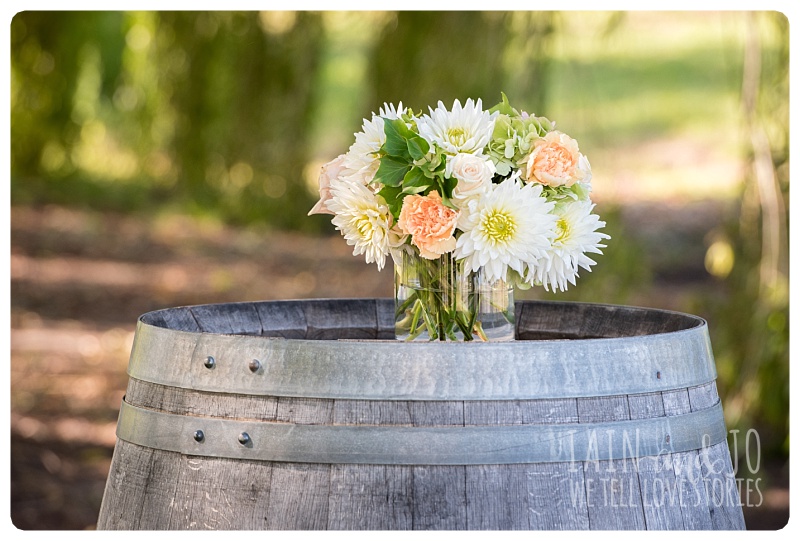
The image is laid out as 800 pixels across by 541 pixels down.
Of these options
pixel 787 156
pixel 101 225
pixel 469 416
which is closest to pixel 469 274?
pixel 469 416

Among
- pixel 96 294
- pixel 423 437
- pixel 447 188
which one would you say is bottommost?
pixel 423 437

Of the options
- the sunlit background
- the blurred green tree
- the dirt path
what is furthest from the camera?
the dirt path

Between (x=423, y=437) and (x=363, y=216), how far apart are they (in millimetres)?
323

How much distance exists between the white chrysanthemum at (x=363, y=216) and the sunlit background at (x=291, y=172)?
1493 mm

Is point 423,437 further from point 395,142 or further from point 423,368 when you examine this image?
point 395,142

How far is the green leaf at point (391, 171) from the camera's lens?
125 cm

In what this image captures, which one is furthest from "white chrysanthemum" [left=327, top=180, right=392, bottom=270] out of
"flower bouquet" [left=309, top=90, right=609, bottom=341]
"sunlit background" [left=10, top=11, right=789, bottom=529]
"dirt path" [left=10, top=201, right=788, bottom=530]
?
"dirt path" [left=10, top=201, right=788, bottom=530]

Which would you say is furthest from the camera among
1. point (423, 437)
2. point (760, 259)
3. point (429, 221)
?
point (760, 259)

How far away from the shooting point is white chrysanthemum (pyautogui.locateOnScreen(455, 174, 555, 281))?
1.23 m

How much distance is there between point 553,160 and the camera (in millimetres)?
1267

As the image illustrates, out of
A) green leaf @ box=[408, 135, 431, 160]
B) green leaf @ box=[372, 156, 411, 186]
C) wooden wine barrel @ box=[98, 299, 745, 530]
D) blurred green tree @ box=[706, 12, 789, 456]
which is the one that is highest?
blurred green tree @ box=[706, 12, 789, 456]

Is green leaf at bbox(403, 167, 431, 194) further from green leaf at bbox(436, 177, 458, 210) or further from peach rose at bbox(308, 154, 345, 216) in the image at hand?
peach rose at bbox(308, 154, 345, 216)

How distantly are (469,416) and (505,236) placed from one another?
0.24m

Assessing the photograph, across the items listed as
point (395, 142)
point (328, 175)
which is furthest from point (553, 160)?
point (328, 175)
